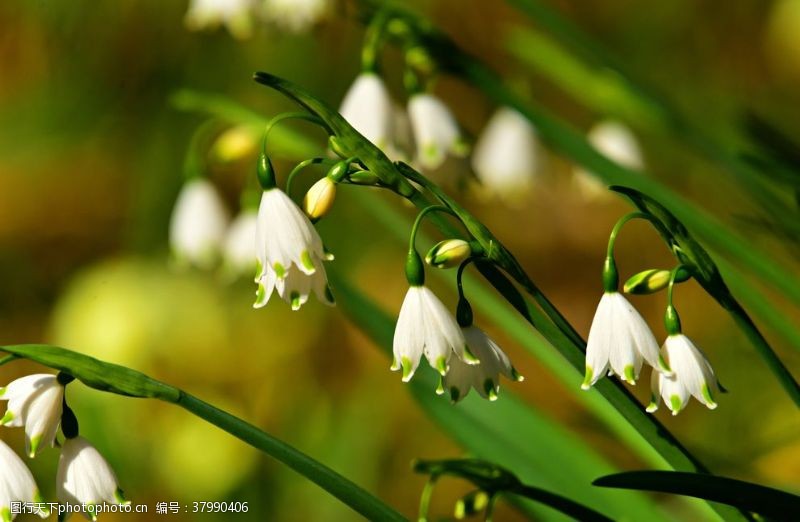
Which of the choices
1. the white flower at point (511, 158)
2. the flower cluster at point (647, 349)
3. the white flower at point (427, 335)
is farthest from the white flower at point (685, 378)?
the white flower at point (511, 158)

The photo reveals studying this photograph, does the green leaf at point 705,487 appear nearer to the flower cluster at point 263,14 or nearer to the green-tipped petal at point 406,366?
the green-tipped petal at point 406,366

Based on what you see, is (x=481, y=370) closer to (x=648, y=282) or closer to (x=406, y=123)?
(x=648, y=282)

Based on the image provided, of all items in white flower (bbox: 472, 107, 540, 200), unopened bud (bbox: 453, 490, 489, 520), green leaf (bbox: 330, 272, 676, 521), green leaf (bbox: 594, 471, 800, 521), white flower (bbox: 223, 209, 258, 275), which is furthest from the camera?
white flower (bbox: 472, 107, 540, 200)

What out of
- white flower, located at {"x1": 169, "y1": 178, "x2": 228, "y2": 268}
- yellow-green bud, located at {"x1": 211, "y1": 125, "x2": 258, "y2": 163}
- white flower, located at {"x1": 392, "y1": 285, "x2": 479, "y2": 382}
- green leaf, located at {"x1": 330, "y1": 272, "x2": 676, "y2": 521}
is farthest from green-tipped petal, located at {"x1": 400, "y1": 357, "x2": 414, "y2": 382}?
white flower, located at {"x1": 169, "y1": 178, "x2": 228, "y2": 268}

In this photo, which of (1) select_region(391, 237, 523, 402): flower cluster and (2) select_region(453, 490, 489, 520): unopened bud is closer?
(1) select_region(391, 237, 523, 402): flower cluster

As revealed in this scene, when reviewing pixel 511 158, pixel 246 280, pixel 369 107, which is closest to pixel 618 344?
pixel 369 107

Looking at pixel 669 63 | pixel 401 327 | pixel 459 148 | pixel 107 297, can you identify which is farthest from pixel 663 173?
pixel 401 327

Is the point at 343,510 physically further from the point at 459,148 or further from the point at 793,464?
the point at 459,148

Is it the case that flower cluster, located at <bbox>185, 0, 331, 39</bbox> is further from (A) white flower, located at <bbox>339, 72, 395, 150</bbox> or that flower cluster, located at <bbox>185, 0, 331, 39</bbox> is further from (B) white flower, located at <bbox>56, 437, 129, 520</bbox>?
(B) white flower, located at <bbox>56, 437, 129, 520</bbox>
